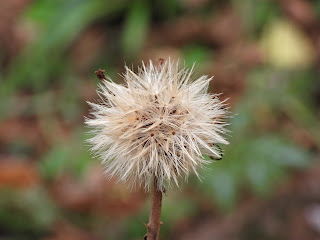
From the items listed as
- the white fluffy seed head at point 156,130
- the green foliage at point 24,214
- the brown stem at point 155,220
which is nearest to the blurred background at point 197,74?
the green foliage at point 24,214

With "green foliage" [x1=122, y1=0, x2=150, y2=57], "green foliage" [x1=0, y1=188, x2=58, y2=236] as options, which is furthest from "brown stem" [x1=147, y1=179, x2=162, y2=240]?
"green foliage" [x1=122, y1=0, x2=150, y2=57]

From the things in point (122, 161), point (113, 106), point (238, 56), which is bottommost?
point (122, 161)

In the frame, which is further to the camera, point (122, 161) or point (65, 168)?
point (65, 168)

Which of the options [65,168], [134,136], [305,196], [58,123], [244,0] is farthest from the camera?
[244,0]

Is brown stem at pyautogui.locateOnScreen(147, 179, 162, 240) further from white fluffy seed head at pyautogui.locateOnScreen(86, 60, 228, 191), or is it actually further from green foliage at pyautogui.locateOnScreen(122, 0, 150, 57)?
green foliage at pyautogui.locateOnScreen(122, 0, 150, 57)

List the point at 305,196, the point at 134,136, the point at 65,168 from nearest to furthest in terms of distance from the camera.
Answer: the point at 134,136
the point at 305,196
the point at 65,168

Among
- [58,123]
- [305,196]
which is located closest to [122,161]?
[305,196]

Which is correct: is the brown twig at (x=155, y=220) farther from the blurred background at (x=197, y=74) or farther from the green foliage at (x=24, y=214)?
the green foliage at (x=24, y=214)

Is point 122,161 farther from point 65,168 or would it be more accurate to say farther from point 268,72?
point 268,72
